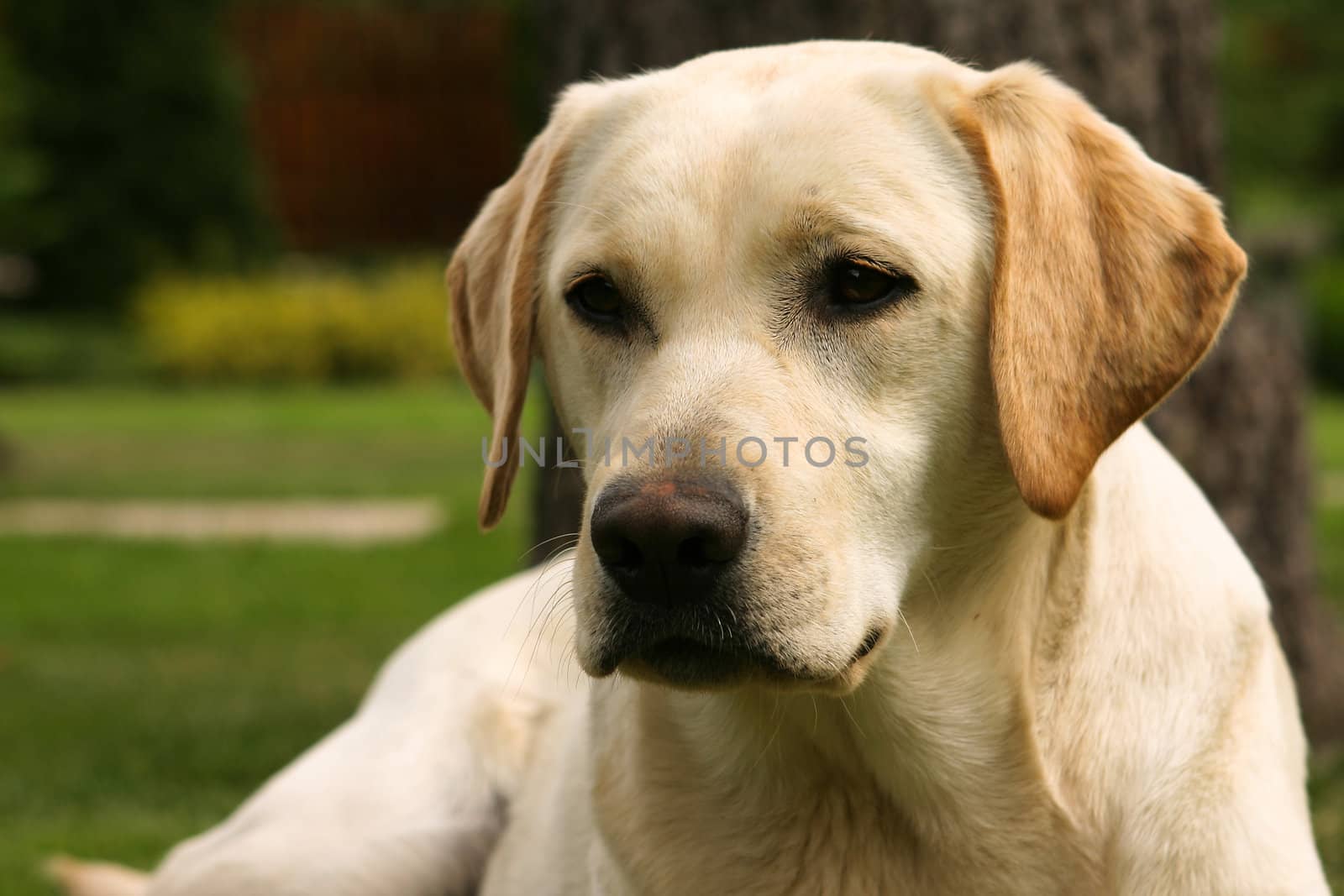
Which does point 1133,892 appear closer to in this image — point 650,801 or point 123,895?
point 650,801

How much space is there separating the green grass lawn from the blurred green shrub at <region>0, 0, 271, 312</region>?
275 inches

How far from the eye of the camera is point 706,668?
7.89 ft

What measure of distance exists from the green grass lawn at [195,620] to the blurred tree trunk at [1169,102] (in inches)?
27.4

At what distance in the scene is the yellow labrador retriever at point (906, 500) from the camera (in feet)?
8.01

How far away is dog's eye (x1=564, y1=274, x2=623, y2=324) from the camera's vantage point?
275 centimetres

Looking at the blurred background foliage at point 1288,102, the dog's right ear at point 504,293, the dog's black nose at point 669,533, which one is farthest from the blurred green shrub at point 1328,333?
the dog's black nose at point 669,533

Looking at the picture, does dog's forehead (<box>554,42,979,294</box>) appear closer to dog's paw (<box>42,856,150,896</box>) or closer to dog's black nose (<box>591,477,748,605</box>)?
dog's black nose (<box>591,477,748,605</box>)

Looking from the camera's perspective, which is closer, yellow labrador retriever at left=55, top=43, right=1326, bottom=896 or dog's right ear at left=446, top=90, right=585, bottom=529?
yellow labrador retriever at left=55, top=43, right=1326, bottom=896

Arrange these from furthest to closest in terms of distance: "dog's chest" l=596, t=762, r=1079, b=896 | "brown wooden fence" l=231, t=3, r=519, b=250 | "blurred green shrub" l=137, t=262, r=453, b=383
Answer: "brown wooden fence" l=231, t=3, r=519, b=250, "blurred green shrub" l=137, t=262, r=453, b=383, "dog's chest" l=596, t=762, r=1079, b=896

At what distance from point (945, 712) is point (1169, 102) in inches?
107

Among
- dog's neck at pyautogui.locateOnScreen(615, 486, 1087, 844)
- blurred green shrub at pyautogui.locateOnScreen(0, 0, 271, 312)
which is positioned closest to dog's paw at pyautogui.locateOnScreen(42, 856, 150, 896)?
dog's neck at pyautogui.locateOnScreen(615, 486, 1087, 844)

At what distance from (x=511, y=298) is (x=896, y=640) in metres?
0.94

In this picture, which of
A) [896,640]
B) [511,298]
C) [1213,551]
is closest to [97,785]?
[511,298]

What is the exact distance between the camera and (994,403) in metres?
2.64
